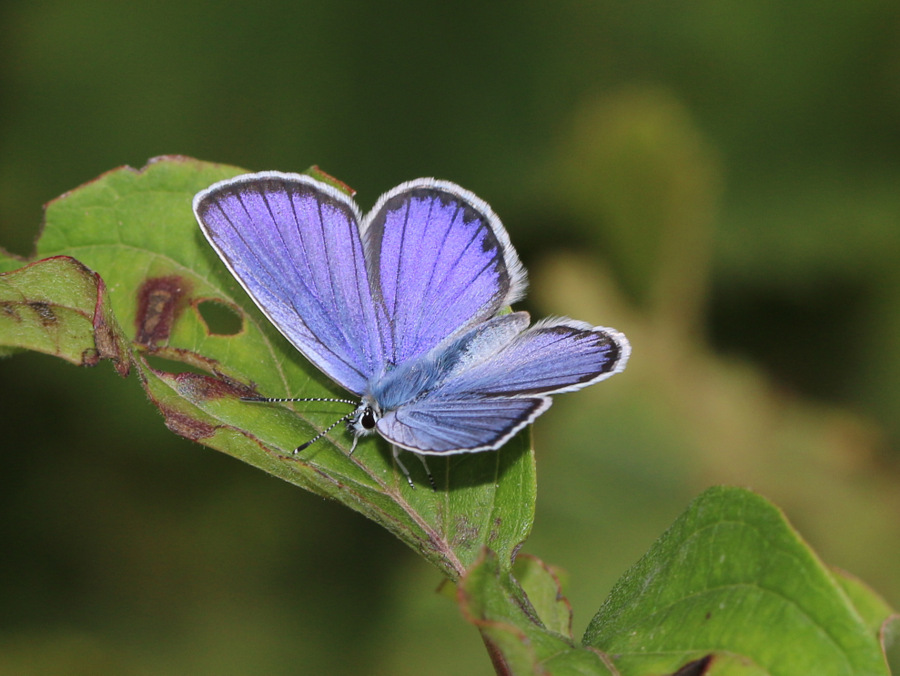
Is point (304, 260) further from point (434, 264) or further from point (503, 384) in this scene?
point (503, 384)

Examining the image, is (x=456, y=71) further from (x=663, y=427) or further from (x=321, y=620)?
(x=321, y=620)

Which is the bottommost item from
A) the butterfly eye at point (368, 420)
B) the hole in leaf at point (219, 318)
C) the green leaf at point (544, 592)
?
the green leaf at point (544, 592)

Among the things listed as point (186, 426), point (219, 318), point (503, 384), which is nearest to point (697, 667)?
point (503, 384)

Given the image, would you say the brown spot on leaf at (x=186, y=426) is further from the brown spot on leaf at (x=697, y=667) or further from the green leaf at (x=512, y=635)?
the brown spot on leaf at (x=697, y=667)

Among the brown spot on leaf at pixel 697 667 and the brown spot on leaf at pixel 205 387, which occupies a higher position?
the brown spot on leaf at pixel 697 667

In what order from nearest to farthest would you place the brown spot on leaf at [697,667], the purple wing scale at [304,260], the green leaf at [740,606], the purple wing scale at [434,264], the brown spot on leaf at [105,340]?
the green leaf at [740,606] → the brown spot on leaf at [697,667] → the brown spot on leaf at [105,340] → the purple wing scale at [304,260] → the purple wing scale at [434,264]

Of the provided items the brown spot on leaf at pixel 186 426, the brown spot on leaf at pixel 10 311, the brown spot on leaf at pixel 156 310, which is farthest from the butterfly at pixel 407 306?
the brown spot on leaf at pixel 10 311
